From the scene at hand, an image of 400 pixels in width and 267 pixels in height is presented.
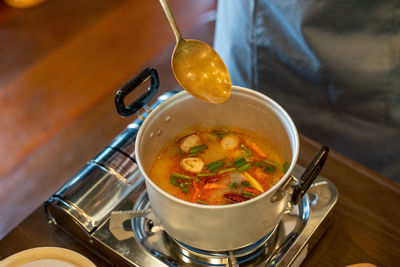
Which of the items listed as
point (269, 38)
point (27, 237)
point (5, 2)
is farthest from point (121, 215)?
point (5, 2)

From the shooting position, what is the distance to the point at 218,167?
925mm

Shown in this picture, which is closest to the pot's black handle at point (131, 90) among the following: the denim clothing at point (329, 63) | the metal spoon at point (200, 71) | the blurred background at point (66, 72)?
the metal spoon at point (200, 71)

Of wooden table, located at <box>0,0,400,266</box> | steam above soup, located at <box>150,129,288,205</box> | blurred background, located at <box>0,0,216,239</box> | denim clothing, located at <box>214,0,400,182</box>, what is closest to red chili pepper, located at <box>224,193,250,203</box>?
steam above soup, located at <box>150,129,288,205</box>

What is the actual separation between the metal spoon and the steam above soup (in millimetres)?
133

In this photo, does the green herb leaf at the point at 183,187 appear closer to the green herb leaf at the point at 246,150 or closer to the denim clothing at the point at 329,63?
the green herb leaf at the point at 246,150

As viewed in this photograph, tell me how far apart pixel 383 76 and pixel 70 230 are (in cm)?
89

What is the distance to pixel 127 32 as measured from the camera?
7.25ft

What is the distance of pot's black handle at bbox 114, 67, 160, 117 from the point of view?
858mm

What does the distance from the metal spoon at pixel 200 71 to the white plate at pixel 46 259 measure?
398mm

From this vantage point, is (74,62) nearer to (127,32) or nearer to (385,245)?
(127,32)

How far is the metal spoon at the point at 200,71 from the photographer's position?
0.88 metres

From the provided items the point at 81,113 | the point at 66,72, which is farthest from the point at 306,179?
the point at 66,72

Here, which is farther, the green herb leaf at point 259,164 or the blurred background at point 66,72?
the blurred background at point 66,72

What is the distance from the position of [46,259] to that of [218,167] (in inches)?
15.1
